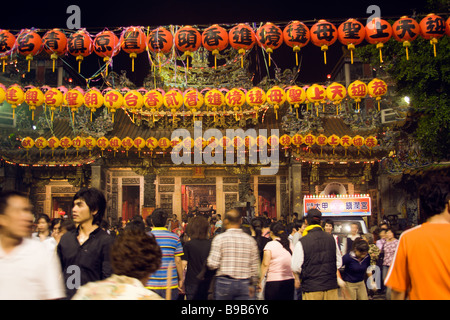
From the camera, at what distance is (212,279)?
4945mm

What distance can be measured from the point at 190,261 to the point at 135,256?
9.78 feet

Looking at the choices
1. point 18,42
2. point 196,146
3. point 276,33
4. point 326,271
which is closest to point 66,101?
point 18,42

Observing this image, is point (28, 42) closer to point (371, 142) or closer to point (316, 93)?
point (316, 93)

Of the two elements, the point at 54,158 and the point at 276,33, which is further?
the point at 54,158

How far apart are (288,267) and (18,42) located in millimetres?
7600

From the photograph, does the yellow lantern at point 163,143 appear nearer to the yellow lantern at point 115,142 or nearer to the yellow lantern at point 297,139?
the yellow lantern at point 115,142

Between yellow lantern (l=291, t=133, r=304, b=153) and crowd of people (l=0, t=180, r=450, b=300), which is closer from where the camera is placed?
crowd of people (l=0, t=180, r=450, b=300)

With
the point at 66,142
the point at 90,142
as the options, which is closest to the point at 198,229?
the point at 90,142

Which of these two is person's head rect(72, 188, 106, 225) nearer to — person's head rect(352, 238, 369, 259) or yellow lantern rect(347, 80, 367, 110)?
person's head rect(352, 238, 369, 259)

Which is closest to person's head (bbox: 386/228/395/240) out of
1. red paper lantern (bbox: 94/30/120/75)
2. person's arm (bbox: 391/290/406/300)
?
person's arm (bbox: 391/290/406/300)

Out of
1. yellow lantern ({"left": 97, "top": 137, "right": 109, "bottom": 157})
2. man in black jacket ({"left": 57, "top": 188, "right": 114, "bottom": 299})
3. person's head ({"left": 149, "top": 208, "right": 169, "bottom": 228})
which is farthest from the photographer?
yellow lantern ({"left": 97, "top": 137, "right": 109, "bottom": 157})

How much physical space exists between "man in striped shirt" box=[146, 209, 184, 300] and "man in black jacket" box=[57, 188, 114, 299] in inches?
45.7

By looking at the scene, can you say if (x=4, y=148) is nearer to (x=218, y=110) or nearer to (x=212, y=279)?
(x=218, y=110)

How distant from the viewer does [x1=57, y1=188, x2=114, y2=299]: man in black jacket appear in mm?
3225
